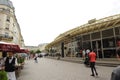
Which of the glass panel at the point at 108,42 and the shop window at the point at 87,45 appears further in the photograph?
the shop window at the point at 87,45

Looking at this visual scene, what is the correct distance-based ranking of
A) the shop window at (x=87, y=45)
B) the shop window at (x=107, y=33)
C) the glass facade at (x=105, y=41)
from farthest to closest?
the shop window at (x=87, y=45) < the shop window at (x=107, y=33) < the glass facade at (x=105, y=41)

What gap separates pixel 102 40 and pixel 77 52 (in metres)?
7.99

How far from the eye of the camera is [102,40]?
24672 millimetres

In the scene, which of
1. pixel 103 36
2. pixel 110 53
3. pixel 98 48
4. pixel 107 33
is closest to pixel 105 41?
pixel 103 36

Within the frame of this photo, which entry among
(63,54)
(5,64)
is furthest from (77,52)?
(5,64)

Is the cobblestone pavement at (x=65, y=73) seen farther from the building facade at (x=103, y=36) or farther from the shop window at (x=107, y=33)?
the shop window at (x=107, y=33)

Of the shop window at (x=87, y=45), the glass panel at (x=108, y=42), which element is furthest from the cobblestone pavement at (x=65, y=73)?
the shop window at (x=87, y=45)

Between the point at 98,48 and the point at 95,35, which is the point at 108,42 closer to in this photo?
the point at 98,48

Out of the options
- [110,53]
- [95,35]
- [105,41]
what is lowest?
[110,53]

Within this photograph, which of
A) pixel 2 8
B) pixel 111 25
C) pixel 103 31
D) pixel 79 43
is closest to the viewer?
pixel 111 25

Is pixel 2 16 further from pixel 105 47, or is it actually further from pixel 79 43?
pixel 105 47

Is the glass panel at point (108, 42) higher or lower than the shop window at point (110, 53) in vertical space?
higher

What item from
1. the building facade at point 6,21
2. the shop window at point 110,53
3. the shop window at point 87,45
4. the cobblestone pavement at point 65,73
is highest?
the building facade at point 6,21

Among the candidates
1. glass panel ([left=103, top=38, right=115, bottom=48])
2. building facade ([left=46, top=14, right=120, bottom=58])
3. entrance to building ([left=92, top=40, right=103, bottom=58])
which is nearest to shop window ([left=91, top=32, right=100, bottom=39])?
building facade ([left=46, top=14, right=120, bottom=58])
